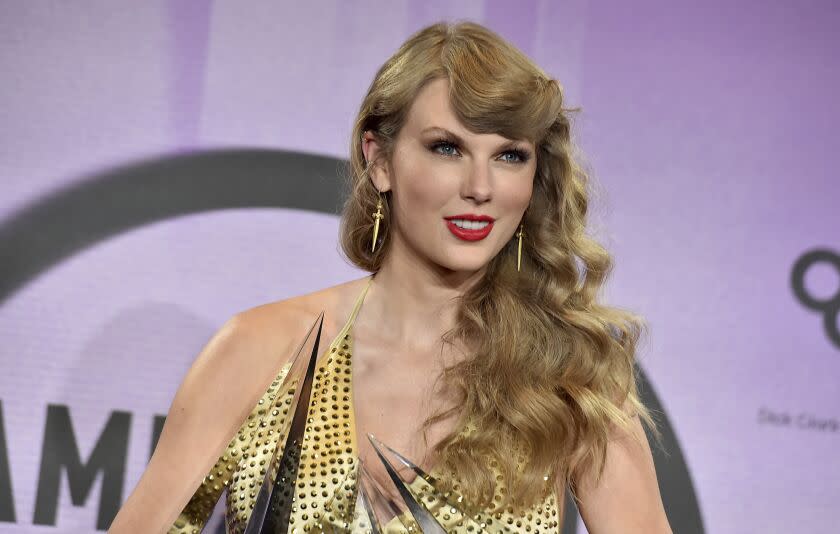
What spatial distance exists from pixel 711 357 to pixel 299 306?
99 centimetres

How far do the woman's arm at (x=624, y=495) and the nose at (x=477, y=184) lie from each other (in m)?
0.45

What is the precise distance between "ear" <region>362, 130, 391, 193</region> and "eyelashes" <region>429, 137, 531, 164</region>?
0.42ft

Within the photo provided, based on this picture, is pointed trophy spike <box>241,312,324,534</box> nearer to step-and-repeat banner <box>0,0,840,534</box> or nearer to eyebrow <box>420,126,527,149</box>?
eyebrow <box>420,126,527,149</box>

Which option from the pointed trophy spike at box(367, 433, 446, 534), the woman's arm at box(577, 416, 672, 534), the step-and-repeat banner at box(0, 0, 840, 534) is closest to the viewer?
the pointed trophy spike at box(367, 433, 446, 534)

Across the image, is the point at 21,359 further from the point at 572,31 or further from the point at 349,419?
the point at 572,31

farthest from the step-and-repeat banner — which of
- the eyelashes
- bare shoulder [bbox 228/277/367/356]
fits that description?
the eyelashes

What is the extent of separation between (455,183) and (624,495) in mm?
582

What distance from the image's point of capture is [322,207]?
2.33 meters

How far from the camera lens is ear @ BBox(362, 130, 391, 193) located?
1829mm

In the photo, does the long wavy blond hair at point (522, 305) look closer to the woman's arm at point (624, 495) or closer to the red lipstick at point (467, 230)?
the woman's arm at point (624, 495)

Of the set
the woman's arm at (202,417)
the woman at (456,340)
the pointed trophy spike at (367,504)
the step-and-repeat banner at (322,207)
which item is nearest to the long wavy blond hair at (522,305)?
the woman at (456,340)

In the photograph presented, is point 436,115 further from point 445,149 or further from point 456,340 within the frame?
point 456,340

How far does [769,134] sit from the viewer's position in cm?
245

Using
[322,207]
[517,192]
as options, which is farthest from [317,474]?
[322,207]
